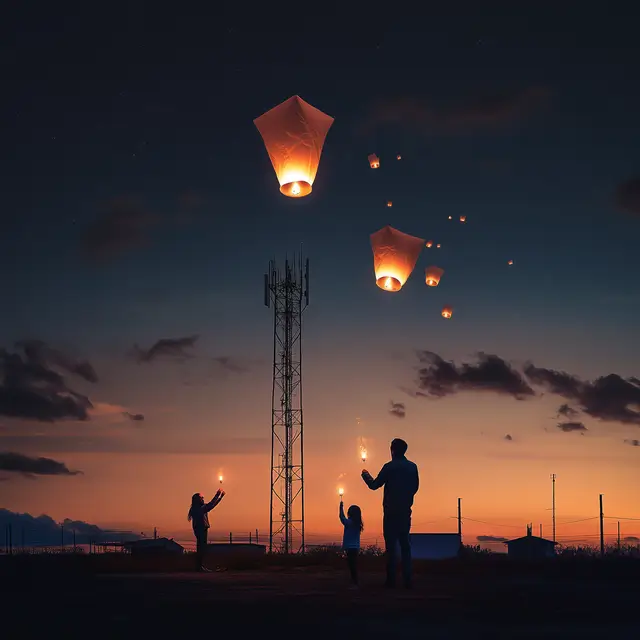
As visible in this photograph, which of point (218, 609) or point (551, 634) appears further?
point (218, 609)

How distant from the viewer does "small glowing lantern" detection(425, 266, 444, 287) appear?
34.1 m

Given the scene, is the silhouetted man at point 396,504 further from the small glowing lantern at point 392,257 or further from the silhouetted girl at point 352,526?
the small glowing lantern at point 392,257

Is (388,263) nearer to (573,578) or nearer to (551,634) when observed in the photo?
(573,578)

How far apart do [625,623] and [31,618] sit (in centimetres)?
567

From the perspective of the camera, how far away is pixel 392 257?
2225cm

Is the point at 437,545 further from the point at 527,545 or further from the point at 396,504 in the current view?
the point at 527,545

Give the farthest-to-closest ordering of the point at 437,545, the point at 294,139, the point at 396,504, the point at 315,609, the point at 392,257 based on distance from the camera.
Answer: the point at 437,545 < the point at 392,257 < the point at 294,139 < the point at 396,504 < the point at 315,609

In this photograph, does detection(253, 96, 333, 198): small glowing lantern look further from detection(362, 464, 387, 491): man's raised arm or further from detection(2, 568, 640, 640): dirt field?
detection(2, 568, 640, 640): dirt field

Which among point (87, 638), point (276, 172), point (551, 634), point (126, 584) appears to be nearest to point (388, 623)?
point (551, 634)

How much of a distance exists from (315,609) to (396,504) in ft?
16.2

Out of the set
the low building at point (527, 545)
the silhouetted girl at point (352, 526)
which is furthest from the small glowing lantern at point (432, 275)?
the low building at point (527, 545)

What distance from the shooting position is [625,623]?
9648mm

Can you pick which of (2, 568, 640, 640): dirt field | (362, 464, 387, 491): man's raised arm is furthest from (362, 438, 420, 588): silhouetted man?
(2, 568, 640, 640): dirt field

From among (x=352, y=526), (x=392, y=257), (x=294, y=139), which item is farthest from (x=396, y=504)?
(x=392, y=257)
